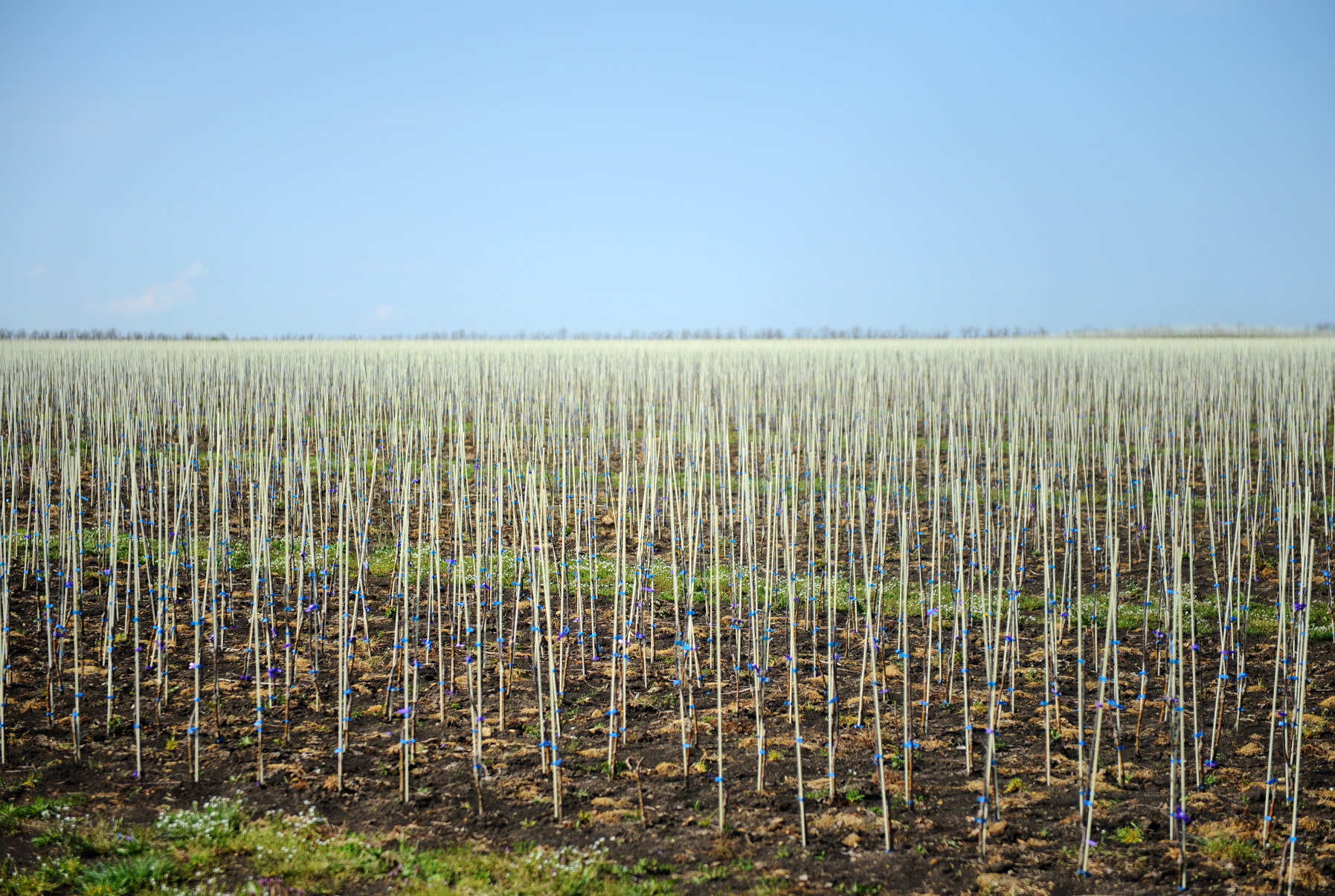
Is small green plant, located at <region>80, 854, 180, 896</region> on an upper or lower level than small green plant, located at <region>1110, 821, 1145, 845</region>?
upper

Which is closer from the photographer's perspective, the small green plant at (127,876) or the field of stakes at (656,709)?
the small green plant at (127,876)

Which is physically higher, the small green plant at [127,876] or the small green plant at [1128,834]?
the small green plant at [127,876]

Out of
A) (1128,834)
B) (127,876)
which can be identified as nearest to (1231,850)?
(1128,834)

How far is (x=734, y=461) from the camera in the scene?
11039mm

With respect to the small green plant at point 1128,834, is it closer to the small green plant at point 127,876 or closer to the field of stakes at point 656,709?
the field of stakes at point 656,709

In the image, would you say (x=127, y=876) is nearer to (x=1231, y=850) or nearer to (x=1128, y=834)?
(x=1128, y=834)

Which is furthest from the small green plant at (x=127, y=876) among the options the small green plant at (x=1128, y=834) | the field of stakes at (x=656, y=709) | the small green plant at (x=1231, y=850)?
the small green plant at (x=1231, y=850)

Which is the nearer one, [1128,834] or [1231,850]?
[1231,850]

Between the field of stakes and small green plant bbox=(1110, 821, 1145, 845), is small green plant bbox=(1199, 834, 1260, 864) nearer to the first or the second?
the field of stakes

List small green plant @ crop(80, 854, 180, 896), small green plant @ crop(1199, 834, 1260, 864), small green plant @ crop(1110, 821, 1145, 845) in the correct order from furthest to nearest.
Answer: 1. small green plant @ crop(1110, 821, 1145, 845)
2. small green plant @ crop(1199, 834, 1260, 864)
3. small green plant @ crop(80, 854, 180, 896)

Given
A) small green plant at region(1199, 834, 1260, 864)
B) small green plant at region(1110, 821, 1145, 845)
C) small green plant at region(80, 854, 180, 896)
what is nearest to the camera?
small green plant at region(80, 854, 180, 896)

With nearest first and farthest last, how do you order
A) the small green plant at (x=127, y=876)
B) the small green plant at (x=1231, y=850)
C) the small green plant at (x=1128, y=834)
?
the small green plant at (x=127, y=876) → the small green plant at (x=1231, y=850) → the small green plant at (x=1128, y=834)

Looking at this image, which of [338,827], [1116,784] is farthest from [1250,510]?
[338,827]

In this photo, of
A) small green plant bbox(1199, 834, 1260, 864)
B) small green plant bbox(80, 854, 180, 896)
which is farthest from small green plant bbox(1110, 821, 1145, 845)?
small green plant bbox(80, 854, 180, 896)
